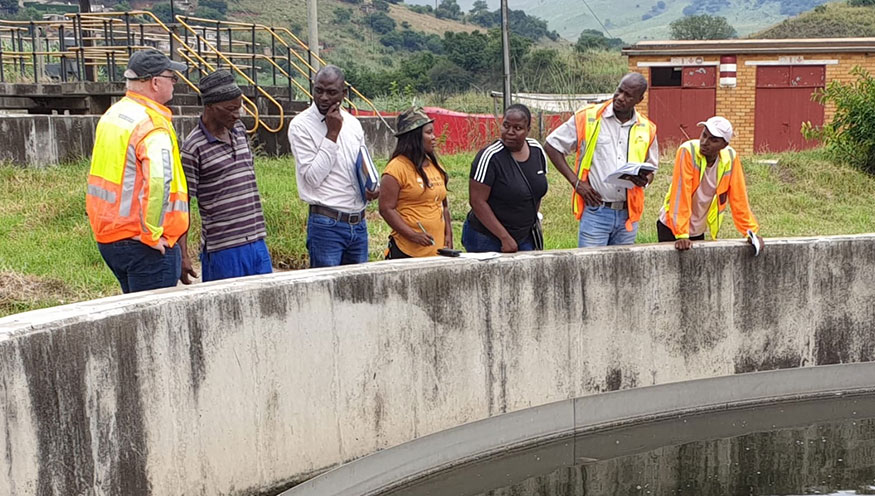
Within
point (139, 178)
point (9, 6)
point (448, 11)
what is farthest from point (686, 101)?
point (448, 11)

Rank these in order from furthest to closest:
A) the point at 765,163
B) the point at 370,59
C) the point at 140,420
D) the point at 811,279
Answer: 1. the point at 370,59
2. the point at 765,163
3. the point at 811,279
4. the point at 140,420

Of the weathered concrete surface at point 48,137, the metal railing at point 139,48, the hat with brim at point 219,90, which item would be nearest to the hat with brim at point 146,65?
the hat with brim at point 219,90

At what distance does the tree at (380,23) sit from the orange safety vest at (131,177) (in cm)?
8673

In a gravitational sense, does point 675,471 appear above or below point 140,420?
below

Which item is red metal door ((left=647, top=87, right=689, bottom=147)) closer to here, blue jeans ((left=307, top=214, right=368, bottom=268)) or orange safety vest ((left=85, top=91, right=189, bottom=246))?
blue jeans ((left=307, top=214, right=368, bottom=268))

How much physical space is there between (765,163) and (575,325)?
31.9ft

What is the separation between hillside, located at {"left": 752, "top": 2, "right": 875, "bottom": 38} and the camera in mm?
58938

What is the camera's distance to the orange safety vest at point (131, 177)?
5.23m

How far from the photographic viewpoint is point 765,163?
15.7 metres

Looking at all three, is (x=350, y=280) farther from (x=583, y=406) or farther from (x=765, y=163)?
(x=765, y=163)

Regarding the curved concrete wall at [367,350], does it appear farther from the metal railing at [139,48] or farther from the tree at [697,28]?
the tree at [697,28]

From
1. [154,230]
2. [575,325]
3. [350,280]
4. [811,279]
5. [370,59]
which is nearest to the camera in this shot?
[154,230]

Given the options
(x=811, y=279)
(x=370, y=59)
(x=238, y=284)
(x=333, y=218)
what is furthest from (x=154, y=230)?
(x=370, y=59)

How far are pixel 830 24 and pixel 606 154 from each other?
58391 millimetres
